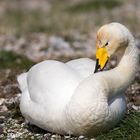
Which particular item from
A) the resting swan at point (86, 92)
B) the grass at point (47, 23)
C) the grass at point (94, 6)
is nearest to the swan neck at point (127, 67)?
the resting swan at point (86, 92)

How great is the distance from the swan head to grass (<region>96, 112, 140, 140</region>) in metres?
0.76

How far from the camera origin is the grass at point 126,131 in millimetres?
7941

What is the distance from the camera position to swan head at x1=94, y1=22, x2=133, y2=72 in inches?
326

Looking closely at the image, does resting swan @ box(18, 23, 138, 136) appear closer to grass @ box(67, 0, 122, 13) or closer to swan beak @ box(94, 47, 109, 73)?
swan beak @ box(94, 47, 109, 73)

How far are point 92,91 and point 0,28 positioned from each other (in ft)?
36.1

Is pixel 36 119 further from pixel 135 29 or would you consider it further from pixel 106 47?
pixel 135 29

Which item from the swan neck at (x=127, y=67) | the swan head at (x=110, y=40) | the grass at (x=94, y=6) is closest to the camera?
the swan head at (x=110, y=40)

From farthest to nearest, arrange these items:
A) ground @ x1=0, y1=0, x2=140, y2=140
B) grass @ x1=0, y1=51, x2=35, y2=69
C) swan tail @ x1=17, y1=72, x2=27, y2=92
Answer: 1. grass @ x1=0, y1=51, x2=35, y2=69
2. swan tail @ x1=17, y1=72, x2=27, y2=92
3. ground @ x1=0, y1=0, x2=140, y2=140

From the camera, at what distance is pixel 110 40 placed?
8.33 metres

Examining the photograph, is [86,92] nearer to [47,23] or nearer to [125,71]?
[125,71]

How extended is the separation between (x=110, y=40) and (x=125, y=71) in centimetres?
45

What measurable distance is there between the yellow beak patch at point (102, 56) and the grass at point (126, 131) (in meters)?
0.76

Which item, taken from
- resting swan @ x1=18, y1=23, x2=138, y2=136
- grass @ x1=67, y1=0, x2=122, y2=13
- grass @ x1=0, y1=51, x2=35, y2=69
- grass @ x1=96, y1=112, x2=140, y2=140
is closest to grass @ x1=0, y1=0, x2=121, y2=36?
grass @ x1=67, y1=0, x2=122, y2=13

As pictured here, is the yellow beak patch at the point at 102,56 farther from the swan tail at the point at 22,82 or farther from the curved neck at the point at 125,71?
the swan tail at the point at 22,82
